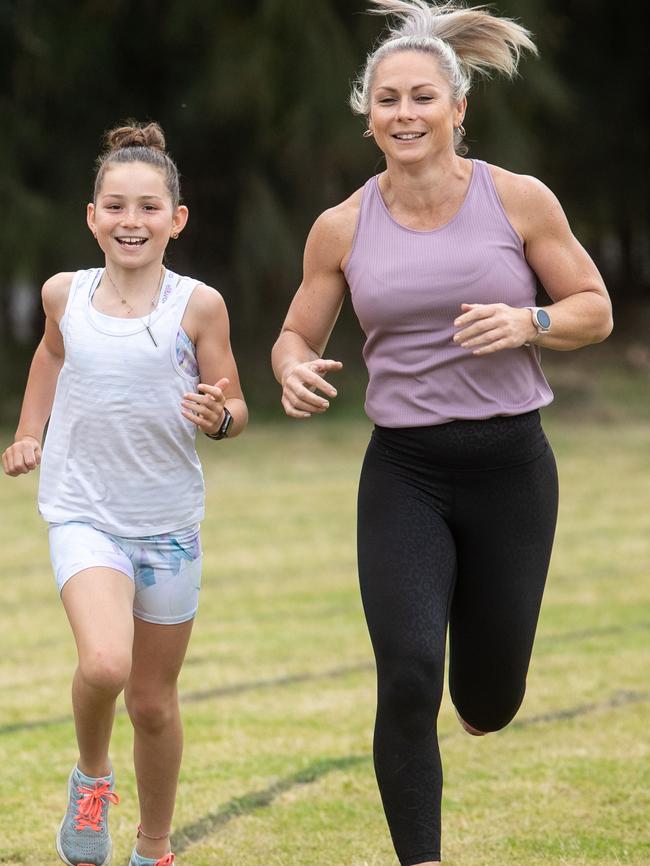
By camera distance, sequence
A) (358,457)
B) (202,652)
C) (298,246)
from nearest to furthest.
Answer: (202,652) < (358,457) < (298,246)

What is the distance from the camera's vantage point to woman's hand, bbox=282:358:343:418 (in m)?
3.63

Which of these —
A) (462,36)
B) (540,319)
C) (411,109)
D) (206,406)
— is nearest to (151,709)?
(206,406)

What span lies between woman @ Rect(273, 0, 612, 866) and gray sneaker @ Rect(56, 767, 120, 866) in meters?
0.74

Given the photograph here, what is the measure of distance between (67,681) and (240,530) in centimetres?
404

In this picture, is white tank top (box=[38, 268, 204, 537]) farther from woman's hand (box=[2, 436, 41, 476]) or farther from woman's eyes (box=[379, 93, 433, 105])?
woman's eyes (box=[379, 93, 433, 105])

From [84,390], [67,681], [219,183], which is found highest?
[219,183]

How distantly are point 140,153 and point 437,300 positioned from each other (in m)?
0.90

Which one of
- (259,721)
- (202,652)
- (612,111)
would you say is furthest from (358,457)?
(612,111)

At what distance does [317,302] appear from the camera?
156 inches

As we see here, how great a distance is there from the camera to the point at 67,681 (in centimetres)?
675

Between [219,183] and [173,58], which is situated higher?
[173,58]

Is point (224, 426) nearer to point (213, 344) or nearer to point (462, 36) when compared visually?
point (213, 344)

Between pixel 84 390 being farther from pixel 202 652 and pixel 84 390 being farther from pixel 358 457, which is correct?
pixel 358 457

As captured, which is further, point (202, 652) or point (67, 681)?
point (202, 652)
